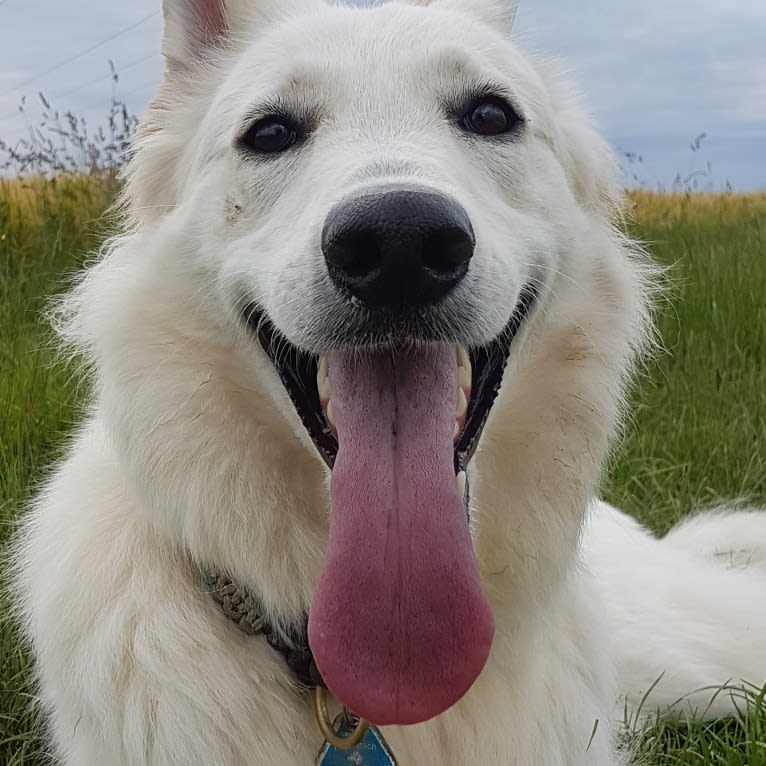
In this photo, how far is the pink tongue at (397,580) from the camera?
2.05 metres

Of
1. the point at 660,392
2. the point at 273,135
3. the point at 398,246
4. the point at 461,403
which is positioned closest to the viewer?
the point at 398,246

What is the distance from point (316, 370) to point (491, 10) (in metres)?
1.35

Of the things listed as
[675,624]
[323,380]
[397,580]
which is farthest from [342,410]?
[675,624]

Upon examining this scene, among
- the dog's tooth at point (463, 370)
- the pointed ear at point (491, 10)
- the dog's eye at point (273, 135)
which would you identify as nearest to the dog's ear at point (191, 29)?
the dog's eye at point (273, 135)

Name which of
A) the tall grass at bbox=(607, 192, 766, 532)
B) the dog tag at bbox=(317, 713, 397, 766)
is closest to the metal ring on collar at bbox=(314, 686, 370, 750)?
the dog tag at bbox=(317, 713, 397, 766)

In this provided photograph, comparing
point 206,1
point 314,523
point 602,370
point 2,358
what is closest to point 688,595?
point 602,370

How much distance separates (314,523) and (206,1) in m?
1.64

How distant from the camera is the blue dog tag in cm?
224

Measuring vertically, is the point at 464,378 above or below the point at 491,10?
below

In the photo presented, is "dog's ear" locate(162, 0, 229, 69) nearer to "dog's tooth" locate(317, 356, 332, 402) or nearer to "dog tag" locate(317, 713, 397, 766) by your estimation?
"dog's tooth" locate(317, 356, 332, 402)

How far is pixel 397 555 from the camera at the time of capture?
6.84 feet

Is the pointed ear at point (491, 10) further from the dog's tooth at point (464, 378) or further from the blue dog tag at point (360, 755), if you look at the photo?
the blue dog tag at point (360, 755)

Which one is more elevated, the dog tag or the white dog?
the white dog

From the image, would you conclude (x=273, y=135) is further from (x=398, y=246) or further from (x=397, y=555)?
(x=397, y=555)
